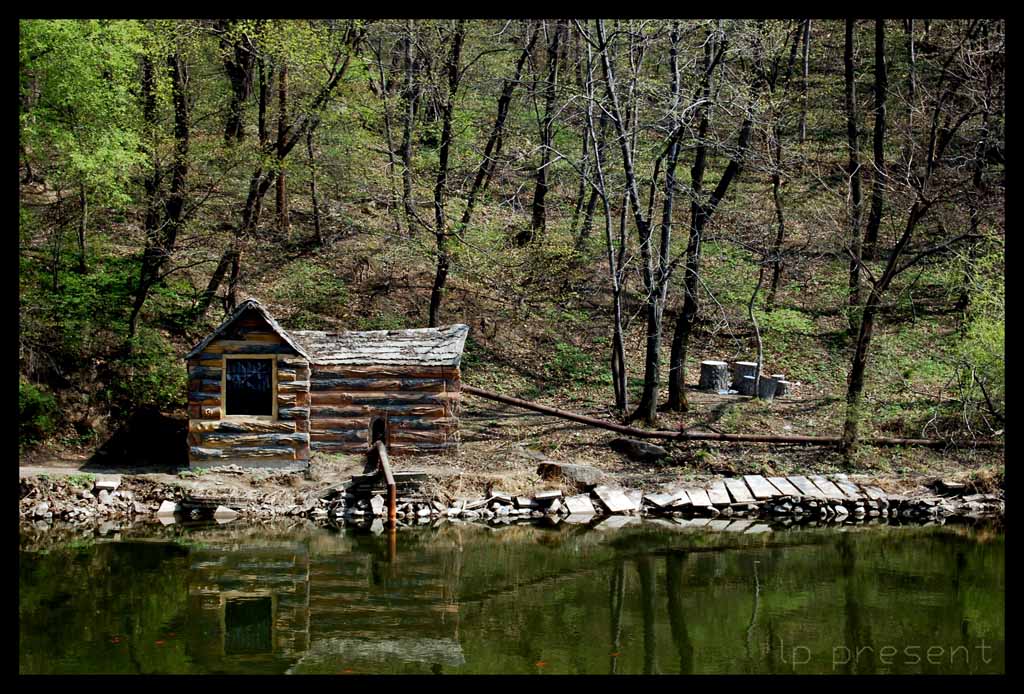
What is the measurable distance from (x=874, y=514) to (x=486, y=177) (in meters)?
13.7

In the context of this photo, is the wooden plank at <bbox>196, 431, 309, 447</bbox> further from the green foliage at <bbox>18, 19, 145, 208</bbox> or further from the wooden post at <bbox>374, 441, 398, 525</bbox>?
the green foliage at <bbox>18, 19, 145, 208</bbox>

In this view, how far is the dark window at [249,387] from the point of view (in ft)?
51.2

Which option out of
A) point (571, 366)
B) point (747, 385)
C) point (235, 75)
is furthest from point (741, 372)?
point (235, 75)

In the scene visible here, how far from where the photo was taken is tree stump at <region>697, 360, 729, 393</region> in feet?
66.7

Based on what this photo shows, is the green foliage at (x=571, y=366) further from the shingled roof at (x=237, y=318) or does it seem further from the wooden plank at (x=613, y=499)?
the shingled roof at (x=237, y=318)

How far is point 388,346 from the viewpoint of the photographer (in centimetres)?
1655

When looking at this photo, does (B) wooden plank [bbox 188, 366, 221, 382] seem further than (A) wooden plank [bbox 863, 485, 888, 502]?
Yes

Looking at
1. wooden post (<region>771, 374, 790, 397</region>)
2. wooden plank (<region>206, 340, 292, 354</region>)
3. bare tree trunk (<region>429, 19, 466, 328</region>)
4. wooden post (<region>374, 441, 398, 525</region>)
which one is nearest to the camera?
wooden post (<region>374, 441, 398, 525</region>)

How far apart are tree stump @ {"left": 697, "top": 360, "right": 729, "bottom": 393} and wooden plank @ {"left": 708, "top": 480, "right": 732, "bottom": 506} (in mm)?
4754

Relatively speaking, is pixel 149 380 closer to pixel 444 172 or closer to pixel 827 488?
pixel 444 172

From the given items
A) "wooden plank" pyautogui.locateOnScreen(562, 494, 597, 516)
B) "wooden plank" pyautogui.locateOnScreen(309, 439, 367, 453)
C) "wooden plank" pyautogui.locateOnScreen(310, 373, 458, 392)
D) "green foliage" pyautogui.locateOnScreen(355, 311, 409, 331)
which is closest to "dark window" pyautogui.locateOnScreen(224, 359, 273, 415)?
"wooden plank" pyautogui.locateOnScreen(310, 373, 458, 392)

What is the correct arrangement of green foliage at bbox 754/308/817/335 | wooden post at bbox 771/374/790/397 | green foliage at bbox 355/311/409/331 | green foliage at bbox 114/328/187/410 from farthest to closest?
green foliage at bbox 355/311/409/331 → green foliage at bbox 754/308/817/335 → wooden post at bbox 771/374/790/397 → green foliage at bbox 114/328/187/410

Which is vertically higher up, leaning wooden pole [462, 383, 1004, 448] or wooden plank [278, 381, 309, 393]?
wooden plank [278, 381, 309, 393]
